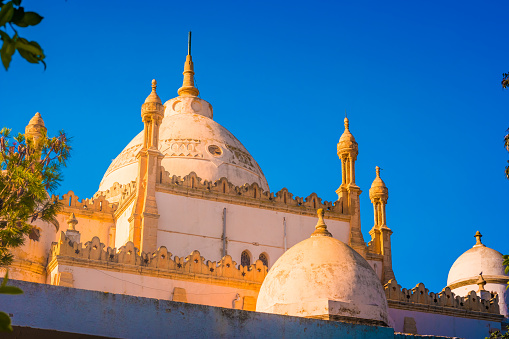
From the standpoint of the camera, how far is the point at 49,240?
1193 inches

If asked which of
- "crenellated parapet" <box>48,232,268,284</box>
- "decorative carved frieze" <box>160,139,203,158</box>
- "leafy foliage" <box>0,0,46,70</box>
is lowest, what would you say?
"leafy foliage" <box>0,0,46,70</box>

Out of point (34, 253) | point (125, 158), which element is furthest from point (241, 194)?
point (34, 253)

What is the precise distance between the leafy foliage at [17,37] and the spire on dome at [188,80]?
3347 centimetres

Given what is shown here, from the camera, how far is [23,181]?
18.5 m

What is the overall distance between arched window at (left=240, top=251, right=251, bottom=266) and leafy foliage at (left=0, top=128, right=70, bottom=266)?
437 inches

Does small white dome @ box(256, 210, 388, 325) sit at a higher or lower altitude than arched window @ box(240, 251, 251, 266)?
lower

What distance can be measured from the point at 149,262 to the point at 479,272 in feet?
55.5

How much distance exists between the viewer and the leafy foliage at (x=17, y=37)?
5137 mm

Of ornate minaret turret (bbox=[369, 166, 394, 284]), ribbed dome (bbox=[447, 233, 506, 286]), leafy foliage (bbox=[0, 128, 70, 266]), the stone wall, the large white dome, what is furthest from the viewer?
ribbed dome (bbox=[447, 233, 506, 286])

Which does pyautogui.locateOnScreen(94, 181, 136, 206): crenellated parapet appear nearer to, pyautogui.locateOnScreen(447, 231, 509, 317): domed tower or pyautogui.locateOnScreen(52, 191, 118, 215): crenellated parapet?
pyautogui.locateOnScreen(52, 191, 118, 215): crenellated parapet

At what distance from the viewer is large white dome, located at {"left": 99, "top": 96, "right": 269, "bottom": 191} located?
33250 mm

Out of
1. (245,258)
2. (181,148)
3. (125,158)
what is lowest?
(245,258)

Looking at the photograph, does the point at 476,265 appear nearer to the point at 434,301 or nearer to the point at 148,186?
the point at 434,301

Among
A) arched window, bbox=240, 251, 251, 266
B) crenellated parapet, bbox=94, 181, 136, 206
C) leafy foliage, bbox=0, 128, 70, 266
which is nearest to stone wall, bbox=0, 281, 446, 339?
leafy foliage, bbox=0, 128, 70, 266
